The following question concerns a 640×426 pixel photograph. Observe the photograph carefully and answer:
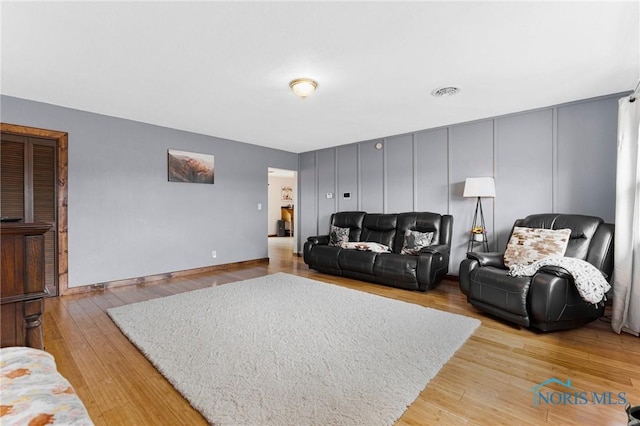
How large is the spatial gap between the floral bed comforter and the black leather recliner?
310 cm

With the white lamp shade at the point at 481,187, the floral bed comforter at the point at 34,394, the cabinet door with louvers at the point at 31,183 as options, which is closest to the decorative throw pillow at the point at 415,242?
the white lamp shade at the point at 481,187

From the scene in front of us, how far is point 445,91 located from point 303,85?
1599 millimetres

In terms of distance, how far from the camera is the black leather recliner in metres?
2.56

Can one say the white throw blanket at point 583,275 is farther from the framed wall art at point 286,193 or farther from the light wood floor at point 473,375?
the framed wall art at point 286,193

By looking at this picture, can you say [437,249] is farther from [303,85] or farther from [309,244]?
Answer: [303,85]

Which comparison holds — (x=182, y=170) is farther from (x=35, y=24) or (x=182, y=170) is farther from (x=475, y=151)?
(x=475, y=151)

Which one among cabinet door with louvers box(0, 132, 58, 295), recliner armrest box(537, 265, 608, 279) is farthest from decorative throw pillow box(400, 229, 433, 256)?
cabinet door with louvers box(0, 132, 58, 295)

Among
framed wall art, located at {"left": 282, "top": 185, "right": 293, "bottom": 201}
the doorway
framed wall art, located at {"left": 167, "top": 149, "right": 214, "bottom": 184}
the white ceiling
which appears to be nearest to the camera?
the white ceiling

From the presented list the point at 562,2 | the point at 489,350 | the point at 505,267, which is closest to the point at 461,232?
the point at 505,267

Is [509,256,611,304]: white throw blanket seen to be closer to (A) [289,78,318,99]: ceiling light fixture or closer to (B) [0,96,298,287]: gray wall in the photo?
(A) [289,78,318,99]: ceiling light fixture

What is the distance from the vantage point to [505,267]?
132 inches

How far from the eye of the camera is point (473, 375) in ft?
6.49

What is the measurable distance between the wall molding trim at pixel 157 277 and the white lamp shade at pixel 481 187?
4004 mm

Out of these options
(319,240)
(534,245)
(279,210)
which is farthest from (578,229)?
(279,210)
